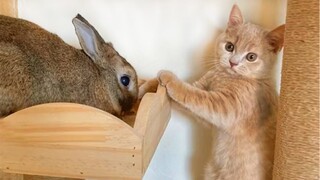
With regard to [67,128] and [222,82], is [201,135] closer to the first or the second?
[222,82]

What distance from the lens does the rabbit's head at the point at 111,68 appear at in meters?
1.01

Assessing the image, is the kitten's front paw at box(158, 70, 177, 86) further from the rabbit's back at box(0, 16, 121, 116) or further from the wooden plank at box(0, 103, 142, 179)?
the wooden plank at box(0, 103, 142, 179)

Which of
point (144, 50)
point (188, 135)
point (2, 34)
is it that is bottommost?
point (188, 135)

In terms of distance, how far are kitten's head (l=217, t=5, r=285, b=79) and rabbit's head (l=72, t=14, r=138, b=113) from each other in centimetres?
27

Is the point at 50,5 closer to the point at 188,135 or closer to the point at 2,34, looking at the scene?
the point at 2,34

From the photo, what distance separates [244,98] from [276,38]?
0.18m

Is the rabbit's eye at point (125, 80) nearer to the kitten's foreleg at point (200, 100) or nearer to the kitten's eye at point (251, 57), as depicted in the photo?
the kitten's foreleg at point (200, 100)

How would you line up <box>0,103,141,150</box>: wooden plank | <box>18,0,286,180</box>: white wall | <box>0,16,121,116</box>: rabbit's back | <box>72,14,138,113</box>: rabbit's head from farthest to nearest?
<box>18,0,286,180</box>: white wall → <box>72,14,138,113</box>: rabbit's head → <box>0,16,121,116</box>: rabbit's back → <box>0,103,141,150</box>: wooden plank

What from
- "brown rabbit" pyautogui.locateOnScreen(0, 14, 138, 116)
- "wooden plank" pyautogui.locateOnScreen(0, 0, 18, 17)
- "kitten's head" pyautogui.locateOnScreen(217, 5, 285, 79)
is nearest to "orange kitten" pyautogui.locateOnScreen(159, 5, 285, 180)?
"kitten's head" pyautogui.locateOnScreen(217, 5, 285, 79)

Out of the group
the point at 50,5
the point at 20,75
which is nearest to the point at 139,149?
the point at 20,75

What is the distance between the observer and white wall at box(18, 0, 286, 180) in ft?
4.14

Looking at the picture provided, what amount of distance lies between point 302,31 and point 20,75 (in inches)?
24.3

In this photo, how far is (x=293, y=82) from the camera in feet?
2.96

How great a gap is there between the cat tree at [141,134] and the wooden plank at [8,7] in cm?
63
